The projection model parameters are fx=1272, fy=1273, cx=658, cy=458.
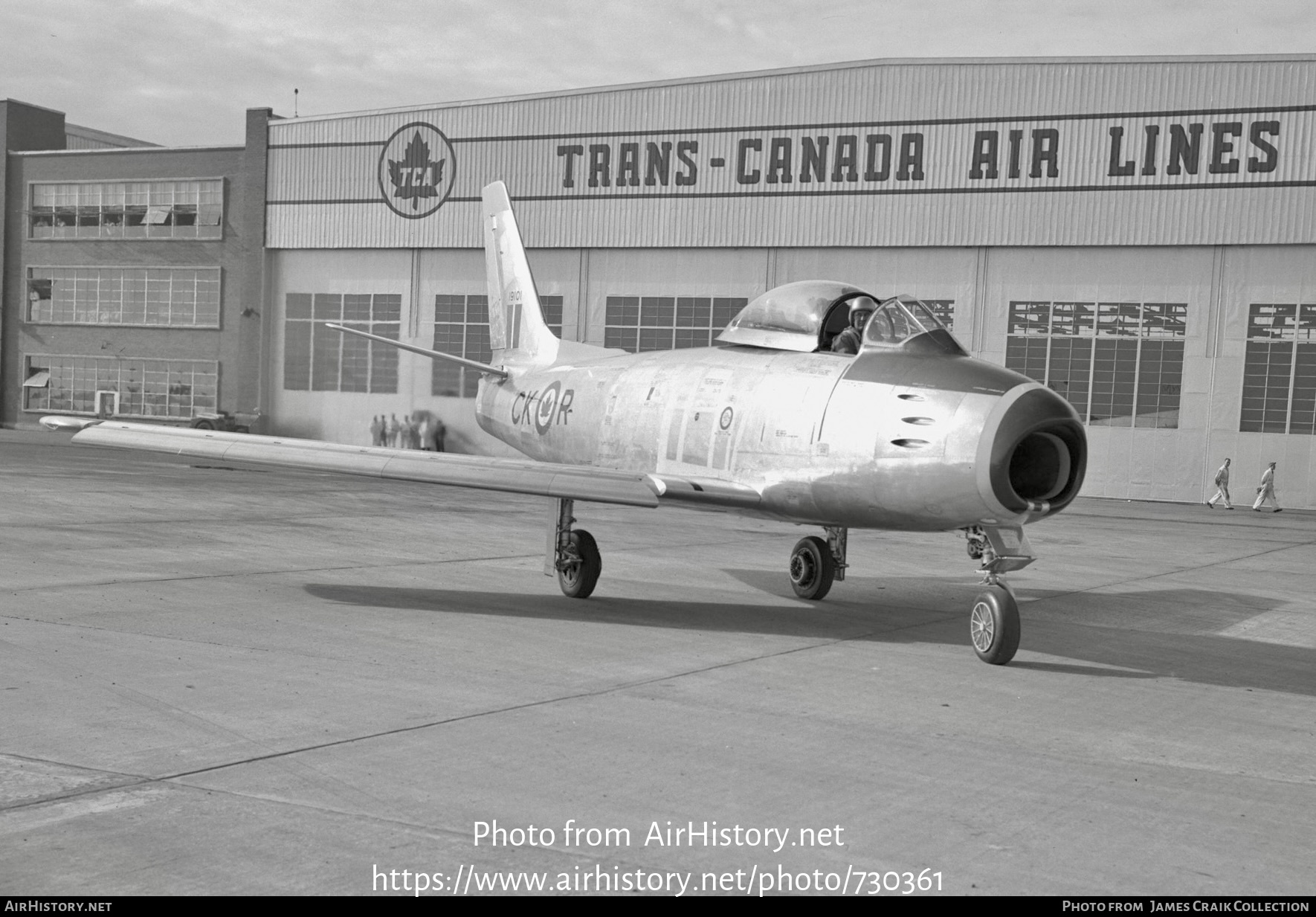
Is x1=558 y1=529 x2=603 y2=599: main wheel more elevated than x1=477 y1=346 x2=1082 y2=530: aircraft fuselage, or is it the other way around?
x1=477 y1=346 x2=1082 y2=530: aircraft fuselage

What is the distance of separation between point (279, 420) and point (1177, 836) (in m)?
47.0

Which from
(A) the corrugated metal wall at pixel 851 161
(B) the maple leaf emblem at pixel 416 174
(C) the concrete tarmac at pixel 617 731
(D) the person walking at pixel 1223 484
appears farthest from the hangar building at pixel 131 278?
(C) the concrete tarmac at pixel 617 731

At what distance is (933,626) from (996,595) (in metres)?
2.18

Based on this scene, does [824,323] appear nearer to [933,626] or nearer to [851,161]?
[933,626]

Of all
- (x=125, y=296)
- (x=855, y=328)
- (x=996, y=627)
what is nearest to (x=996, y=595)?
(x=996, y=627)

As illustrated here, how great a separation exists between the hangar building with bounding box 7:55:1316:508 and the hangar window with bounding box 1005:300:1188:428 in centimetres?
7

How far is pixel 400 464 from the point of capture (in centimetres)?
1199

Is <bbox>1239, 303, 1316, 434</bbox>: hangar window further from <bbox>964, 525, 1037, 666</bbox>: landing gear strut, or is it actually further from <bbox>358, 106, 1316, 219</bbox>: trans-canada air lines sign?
<bbox>964, 525, 1037, 666</bbox>: landing gear strut

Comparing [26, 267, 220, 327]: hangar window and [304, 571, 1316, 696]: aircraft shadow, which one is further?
[26, 267, 220, 327]: hangar window

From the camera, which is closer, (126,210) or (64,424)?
(64,424)

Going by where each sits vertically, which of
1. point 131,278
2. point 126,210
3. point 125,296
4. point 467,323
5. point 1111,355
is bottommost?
point 1111,355

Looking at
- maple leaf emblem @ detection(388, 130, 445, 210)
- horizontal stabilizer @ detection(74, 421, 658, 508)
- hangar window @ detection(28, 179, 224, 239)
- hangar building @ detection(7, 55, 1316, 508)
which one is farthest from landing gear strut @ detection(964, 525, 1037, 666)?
hangar window @ detection(28, 179, 224, 239)

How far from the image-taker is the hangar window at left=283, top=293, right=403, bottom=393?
45969 mm

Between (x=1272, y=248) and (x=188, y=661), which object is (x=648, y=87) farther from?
(x=188, y=661)
